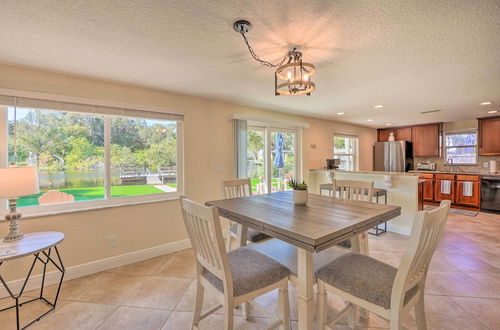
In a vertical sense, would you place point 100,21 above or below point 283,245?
above

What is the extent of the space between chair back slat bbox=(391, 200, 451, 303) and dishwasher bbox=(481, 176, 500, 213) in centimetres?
526

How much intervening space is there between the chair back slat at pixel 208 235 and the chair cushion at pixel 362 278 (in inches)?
24.3

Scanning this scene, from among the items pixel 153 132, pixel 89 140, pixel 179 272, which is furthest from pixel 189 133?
pixel 179 272

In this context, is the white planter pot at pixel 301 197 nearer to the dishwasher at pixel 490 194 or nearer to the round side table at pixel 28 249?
the round side table at pixel 28 249

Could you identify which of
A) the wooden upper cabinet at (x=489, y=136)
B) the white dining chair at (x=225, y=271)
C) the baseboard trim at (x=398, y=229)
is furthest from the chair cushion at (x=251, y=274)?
the wooden upper cabinet at (x=489, y=136)

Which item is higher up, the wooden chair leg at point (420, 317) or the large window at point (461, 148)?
the large window at point (461, 148)

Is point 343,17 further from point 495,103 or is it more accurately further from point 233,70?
point 495,103

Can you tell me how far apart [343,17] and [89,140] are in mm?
2754

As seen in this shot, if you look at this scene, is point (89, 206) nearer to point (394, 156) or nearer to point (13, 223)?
point (13, 223)

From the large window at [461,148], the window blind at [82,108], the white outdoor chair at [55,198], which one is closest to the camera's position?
the window blind at [82,108]

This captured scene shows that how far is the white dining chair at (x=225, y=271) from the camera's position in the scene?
1.20m

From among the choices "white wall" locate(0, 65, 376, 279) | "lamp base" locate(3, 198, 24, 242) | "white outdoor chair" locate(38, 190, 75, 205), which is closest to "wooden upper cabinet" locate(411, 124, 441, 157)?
"white wall" locate(0, 65, 376, 279)

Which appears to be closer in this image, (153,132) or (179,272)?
(179,272)

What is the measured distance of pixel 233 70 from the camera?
2266mm
